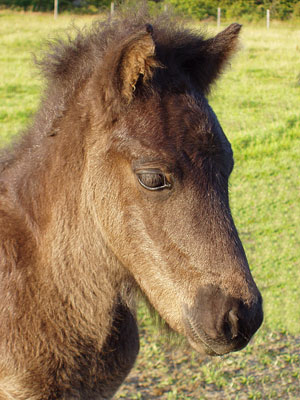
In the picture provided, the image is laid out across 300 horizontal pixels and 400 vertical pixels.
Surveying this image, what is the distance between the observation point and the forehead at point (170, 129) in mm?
2350

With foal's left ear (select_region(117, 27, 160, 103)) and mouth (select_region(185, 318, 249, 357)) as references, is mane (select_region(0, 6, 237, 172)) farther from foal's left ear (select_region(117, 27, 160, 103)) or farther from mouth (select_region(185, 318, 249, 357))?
mouth (select_region(185, 318, 249, 357))

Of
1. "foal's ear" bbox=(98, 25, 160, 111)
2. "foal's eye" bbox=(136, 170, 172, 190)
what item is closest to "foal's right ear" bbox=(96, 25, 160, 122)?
"foal's ear" bbox=(98, 25, 160, 111)

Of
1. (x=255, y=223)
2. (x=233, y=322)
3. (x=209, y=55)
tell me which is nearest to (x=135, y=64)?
(x=209, y=55)

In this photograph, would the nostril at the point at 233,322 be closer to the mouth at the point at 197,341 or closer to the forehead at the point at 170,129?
the mouth at the point at 197,341

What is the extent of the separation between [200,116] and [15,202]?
112 centimetres

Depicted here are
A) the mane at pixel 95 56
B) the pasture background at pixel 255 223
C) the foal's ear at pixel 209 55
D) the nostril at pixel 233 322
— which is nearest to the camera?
the nostril at pixel 233 322

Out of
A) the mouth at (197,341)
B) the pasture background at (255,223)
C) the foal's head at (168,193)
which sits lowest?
the pasture background at (255,223)

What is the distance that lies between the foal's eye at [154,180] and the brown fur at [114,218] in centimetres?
3

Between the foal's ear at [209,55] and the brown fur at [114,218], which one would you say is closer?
the brown fur at [114,218]

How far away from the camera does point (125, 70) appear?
95.1 inches

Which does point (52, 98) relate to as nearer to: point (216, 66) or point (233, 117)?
point (216, 66)

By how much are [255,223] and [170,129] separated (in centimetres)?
567

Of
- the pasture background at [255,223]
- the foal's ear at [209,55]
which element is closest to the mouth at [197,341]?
the pasture background at [255,223]

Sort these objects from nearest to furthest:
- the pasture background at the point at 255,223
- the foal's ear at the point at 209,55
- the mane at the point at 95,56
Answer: the mane at the point at 95,56 < the foal's ear at the point at 209,55 < the pasture background at the point at 255,223
